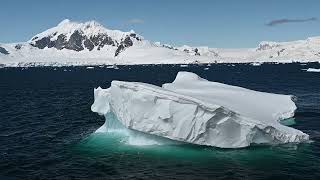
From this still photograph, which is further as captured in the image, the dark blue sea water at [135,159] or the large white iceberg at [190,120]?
the large white iceberg at [190,120]

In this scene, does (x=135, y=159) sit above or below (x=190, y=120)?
below

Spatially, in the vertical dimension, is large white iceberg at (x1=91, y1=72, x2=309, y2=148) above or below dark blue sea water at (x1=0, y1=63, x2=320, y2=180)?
above

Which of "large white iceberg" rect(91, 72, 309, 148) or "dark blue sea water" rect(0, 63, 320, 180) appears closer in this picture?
"dark blue sea water" rect(0, 63, 320, 180)

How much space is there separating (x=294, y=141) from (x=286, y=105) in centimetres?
1294

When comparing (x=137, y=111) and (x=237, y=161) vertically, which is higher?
(x=137, y=111)

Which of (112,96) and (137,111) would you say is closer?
(137,111)

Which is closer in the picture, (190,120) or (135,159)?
(135,159)

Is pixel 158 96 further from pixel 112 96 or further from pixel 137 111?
pixel 112 96

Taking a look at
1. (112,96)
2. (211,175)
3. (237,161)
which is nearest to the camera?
(211,175)

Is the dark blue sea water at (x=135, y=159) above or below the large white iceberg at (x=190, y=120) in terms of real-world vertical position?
below

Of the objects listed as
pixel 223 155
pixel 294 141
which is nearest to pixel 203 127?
pixel 223 155

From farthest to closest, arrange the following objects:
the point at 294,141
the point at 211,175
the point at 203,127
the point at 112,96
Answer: the point at 112,96, the point at 294,141, the point at 203,127, the point at 211,175

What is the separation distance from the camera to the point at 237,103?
41.0m

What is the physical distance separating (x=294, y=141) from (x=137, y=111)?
12500mm
